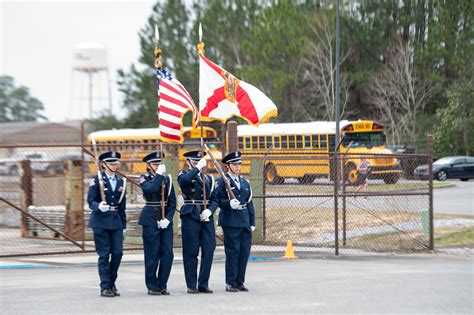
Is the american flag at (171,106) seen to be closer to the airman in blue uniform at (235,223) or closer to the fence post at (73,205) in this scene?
the airman in blue uniform at (235,223)

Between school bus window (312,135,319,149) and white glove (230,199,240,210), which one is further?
school bus window (312,135,319,149)

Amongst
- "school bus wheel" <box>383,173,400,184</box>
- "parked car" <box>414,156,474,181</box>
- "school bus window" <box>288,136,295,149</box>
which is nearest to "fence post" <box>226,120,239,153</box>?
"school bus wheel" <box>383,173,400,184</box>

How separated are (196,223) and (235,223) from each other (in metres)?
0.52

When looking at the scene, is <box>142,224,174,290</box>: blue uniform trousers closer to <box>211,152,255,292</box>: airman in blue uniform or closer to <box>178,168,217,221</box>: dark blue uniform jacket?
<box>178,168,217,221</box>: dark blue uniform jacket

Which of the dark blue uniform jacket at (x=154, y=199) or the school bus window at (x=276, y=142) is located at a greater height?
the school bus window at (x=276, y=142)

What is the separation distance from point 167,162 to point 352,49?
41.0 metres

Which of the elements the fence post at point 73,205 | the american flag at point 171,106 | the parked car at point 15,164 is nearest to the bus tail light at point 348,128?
the parked car at point 15,164

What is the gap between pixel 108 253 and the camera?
12125 millimetres

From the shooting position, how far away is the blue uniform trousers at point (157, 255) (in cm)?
1225

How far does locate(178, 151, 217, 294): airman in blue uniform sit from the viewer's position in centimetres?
1246

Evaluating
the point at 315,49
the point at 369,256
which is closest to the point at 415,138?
the point at 315,49

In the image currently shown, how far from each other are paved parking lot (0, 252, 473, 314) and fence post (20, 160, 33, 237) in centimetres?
323

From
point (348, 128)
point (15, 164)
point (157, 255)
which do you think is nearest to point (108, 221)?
point (157, 255)

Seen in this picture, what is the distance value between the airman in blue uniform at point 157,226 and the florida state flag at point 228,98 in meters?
2.09
